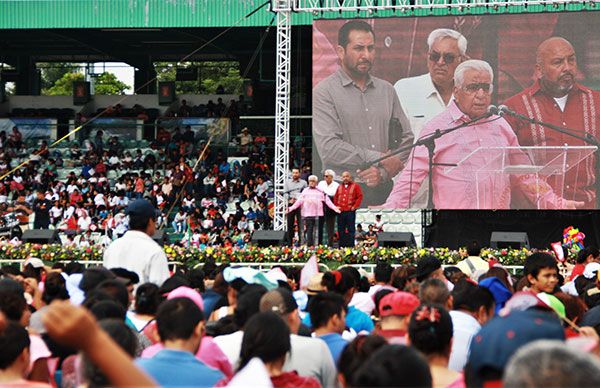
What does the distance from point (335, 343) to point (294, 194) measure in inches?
729

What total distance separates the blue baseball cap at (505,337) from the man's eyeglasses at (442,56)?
74.4 feet

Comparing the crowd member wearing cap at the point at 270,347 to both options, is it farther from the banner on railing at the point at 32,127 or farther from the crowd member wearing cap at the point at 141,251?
the banner on railing at the point at 32,127

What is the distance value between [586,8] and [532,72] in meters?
2.19

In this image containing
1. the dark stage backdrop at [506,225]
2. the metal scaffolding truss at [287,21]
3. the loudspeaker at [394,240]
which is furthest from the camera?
the dark stage backdrop at [506,225]

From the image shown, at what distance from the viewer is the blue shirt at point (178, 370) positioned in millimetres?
5062

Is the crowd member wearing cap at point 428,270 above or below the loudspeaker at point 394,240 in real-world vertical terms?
above

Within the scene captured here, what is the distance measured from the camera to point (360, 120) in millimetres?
26500

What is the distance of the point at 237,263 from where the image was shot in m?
20.0

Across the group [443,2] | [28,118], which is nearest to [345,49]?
[443,2]

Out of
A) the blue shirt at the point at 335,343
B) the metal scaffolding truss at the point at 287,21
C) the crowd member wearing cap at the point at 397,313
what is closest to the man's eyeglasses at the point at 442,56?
the metal scaffolding truss at the point at 287,21

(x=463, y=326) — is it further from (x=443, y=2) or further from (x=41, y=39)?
(x=41, y=39)

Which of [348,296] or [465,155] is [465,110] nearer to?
[465,155]

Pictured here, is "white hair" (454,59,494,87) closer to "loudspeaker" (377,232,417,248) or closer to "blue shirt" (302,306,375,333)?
"loudspeaker" (377,232,417,248)

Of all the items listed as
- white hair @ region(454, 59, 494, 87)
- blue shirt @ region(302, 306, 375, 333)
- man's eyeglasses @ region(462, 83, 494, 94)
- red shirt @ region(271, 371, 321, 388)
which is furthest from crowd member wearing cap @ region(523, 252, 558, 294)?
white hair @ region(454, 59, 494, 87)
